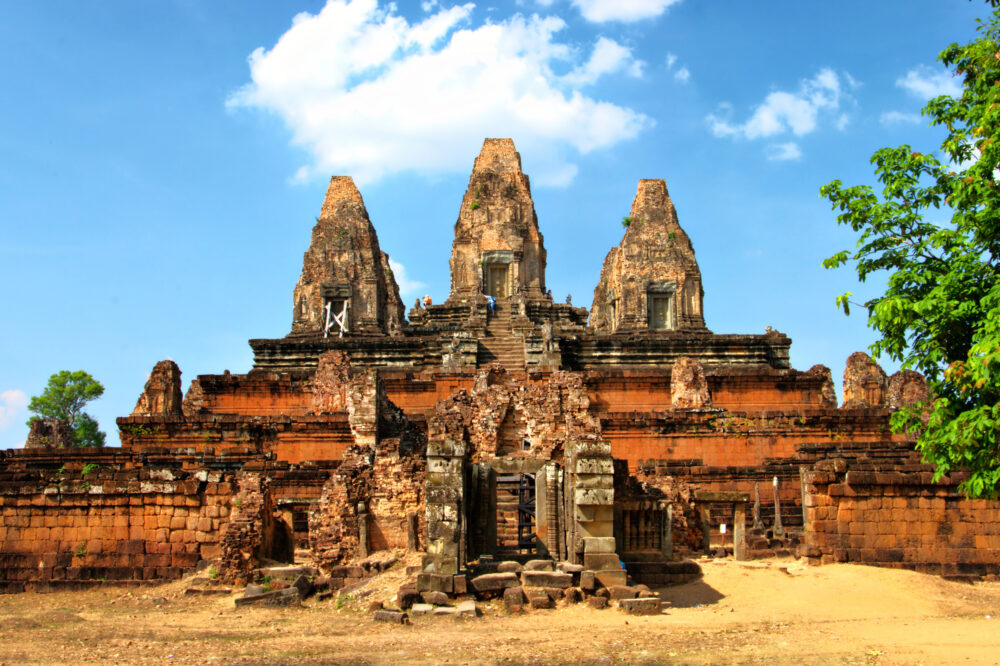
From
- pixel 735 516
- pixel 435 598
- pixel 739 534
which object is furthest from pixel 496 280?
pixel 435 598

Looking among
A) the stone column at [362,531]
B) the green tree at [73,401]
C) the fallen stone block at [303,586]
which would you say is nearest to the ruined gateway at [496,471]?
the stone column at [362,531]

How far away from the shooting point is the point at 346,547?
14.8 meters

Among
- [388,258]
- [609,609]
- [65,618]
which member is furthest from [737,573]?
[388,258]

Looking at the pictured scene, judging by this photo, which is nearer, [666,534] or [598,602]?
[598,602]

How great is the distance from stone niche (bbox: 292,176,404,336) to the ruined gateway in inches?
211

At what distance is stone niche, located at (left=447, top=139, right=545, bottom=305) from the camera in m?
37.1

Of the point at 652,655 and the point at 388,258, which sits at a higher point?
the point at 388,258

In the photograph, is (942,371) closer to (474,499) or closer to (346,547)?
(474,499)

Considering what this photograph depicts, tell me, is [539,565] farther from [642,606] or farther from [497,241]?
[497,241]

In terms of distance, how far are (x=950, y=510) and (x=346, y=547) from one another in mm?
9684

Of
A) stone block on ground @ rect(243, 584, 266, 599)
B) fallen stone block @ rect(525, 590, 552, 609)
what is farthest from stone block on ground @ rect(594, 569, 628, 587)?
stone block on ground @ rect(243, 584, 266, 599)

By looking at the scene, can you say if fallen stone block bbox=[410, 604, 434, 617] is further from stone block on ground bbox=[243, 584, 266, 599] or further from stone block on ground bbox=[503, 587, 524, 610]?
stone block on ground bbox=[243, 584, 266, 599]

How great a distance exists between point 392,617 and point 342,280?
27.5m

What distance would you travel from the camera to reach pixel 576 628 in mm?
10617
